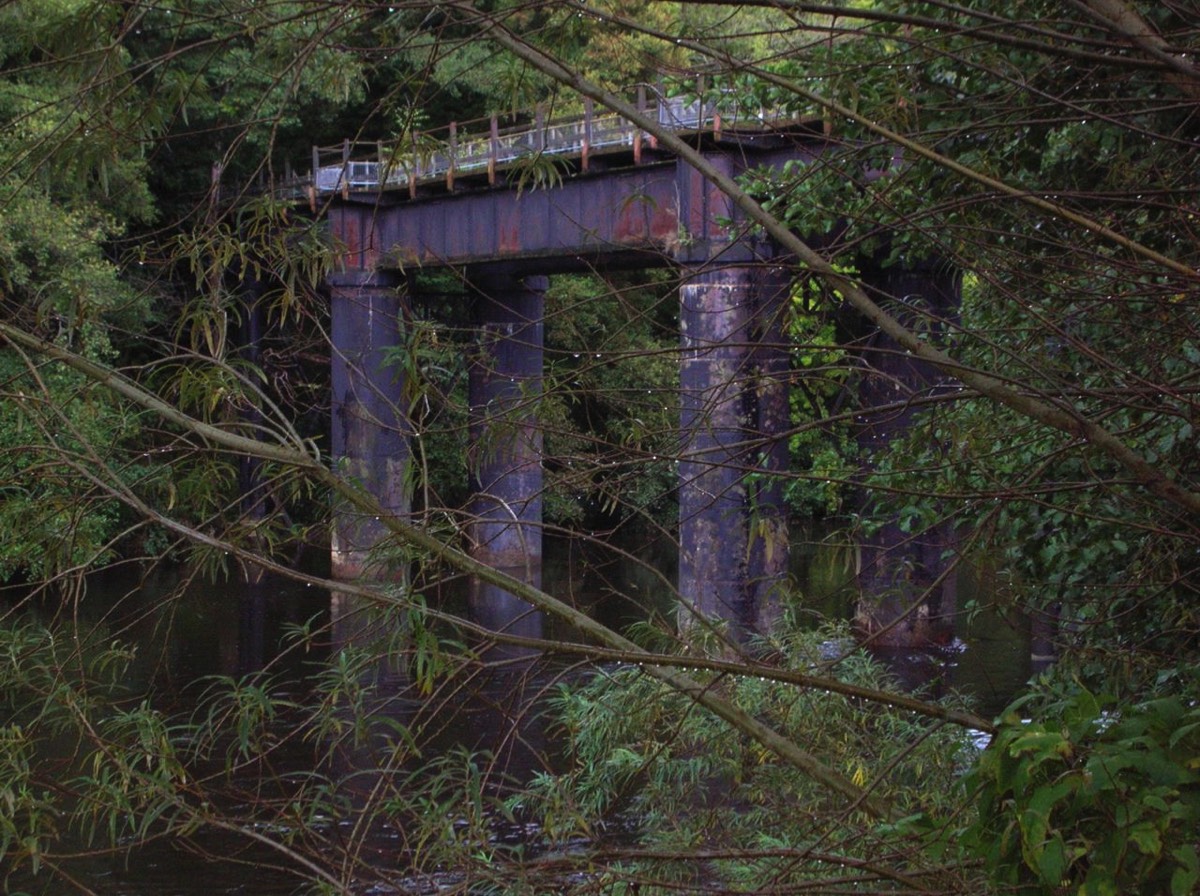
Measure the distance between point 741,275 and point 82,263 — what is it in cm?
977

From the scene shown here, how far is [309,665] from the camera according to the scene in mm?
12273

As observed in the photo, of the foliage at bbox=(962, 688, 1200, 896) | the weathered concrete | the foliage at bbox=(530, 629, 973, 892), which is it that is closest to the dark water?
the foliage at bbox=(530, 629, 973, 892)

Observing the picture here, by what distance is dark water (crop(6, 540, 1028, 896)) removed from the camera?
3596mm

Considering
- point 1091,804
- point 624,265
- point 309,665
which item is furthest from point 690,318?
point 1091,804

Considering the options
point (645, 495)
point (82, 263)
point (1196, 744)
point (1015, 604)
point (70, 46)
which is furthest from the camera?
point (645, 495)

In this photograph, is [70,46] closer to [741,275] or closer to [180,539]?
[180,539]

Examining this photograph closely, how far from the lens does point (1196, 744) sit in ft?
8.80

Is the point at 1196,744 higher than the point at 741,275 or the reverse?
the reverse

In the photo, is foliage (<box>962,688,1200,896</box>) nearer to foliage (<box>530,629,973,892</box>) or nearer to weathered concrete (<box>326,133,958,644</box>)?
foliage (<box>530,629,973,892</box>)

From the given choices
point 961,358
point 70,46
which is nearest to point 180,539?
point 70,46

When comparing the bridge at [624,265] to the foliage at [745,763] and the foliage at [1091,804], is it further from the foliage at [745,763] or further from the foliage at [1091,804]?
the foliage at [1091,804]

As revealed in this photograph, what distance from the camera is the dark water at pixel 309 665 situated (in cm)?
360

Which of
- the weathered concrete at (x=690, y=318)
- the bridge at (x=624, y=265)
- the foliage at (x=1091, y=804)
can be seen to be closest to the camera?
the foliage at (x=1091, y=804)

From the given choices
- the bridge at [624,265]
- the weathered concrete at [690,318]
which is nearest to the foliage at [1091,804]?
the weathered concrete at [690,318]
